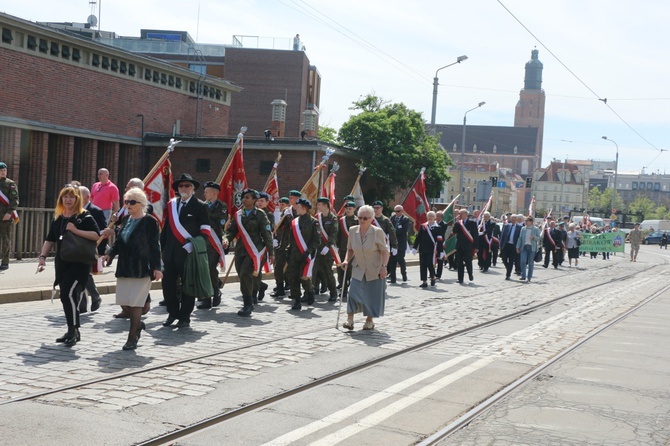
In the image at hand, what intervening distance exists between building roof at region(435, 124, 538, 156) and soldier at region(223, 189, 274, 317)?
17761 cm

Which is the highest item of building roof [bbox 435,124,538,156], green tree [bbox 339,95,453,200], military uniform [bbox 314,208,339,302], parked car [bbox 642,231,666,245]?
building roof [bbox 435,124,538,156]

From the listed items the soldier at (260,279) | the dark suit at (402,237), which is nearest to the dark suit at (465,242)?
the dark suit at (402,237)

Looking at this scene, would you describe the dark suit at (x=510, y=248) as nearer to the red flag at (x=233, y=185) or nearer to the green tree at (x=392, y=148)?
the red flag at (x=233, y=185)

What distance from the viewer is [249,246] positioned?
12.0 m

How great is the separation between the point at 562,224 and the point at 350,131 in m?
18.4

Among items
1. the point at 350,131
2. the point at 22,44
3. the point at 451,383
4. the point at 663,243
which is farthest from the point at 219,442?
the point at 663,243

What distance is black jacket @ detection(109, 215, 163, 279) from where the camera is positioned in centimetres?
870

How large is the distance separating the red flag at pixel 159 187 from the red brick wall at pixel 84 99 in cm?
1810

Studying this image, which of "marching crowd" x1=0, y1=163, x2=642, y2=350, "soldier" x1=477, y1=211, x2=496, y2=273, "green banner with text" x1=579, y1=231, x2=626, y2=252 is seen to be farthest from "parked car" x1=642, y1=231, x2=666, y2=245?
"marching crowd" x1=0, y1=163, x2=642, y2=350

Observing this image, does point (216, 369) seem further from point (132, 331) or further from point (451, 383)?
point (451, 383)

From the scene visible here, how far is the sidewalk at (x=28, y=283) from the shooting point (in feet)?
40.5

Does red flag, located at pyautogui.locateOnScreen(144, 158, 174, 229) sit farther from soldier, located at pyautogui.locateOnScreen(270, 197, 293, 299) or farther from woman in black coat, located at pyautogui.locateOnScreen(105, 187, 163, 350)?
woman in black coat, located at pyautogui.locateOnScreen(105, 187, 163, 350)

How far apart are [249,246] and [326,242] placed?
2.61m

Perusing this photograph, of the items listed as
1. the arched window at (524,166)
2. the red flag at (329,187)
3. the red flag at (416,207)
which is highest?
the arched window at (524,166)
